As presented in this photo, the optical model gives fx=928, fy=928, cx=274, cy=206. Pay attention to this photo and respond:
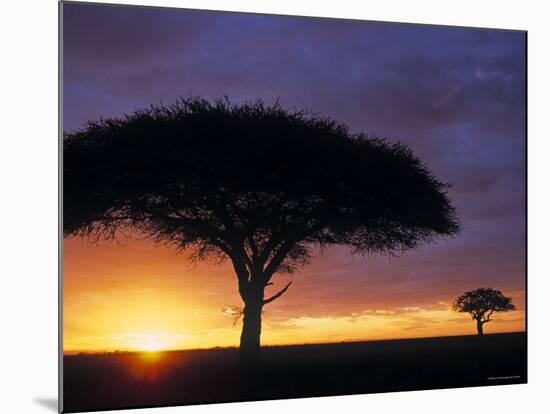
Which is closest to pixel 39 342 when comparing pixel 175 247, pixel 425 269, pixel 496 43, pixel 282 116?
pixel 175 247

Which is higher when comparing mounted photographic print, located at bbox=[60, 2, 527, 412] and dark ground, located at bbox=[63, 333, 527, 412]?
mounted photographic print, located at bbox=[60, 2, 527, 412]

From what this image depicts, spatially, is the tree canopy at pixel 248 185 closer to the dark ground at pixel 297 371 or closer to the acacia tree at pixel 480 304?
the acacia tree at pixel 480 304

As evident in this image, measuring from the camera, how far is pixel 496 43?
34.6 feet

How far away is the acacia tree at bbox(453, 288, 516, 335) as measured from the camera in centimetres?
1036

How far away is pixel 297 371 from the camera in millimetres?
9734

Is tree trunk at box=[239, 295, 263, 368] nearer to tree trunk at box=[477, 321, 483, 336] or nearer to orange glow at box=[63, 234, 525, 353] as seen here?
orange glow at box=[63, 234, 525, 353]

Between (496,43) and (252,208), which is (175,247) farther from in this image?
(496,43)

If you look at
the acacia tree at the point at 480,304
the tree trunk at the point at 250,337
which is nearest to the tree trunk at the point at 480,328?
the acacia tree at the point at 480,304

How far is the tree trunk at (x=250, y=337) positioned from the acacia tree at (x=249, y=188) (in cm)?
1

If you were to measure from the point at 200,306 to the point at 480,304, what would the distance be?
3.20 metres

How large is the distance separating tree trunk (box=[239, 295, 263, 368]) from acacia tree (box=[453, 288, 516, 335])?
91.4 inches

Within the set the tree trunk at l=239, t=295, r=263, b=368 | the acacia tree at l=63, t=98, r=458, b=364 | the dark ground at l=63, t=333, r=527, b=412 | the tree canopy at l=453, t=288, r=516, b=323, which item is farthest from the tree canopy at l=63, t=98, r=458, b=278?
the dark ground at l=63, t=333, r=527, b=412

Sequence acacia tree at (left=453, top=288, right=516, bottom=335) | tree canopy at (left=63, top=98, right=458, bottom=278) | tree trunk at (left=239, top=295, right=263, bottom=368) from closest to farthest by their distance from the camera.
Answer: tree canopy at (left=63, top=98, right=458, bottom=278) → tree trunk at (left=239, top=295, right=263, bottom=368) → acacia tree at (left=453, top=288, right=516, bottom=335)

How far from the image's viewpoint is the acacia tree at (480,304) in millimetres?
10359
